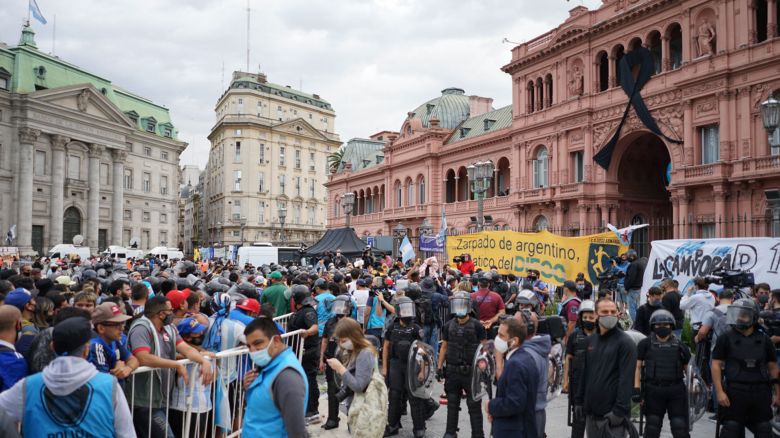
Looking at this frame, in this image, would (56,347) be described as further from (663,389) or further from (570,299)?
(570,299)

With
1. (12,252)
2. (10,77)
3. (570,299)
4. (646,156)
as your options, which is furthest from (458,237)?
(10,77)

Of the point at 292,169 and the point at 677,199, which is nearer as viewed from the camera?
the point at 677,199

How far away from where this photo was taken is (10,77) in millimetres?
49531

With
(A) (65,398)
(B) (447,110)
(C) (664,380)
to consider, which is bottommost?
(C) (664,380)

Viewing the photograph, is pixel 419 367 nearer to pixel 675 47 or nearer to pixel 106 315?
pixel 106 315

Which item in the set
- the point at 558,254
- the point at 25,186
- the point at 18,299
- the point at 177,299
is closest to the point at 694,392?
the point at 177,299

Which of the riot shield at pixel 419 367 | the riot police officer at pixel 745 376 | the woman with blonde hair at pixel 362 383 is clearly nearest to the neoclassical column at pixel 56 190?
the riot shield at pixel 419 367

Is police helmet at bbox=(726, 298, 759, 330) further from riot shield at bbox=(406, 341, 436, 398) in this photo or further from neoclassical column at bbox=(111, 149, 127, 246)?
neoclassical column at bbox=(111, 149, 127, 246)

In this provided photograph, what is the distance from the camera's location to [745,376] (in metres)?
6.38

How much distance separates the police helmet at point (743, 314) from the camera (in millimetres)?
6434

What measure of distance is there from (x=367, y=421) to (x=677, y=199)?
2576 centimetres

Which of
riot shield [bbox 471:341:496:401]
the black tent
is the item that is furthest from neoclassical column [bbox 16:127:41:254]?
riot shield [bbox 471:341:496:401]

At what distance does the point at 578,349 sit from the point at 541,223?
28.3 metres

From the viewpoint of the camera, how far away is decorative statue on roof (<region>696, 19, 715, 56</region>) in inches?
1004
